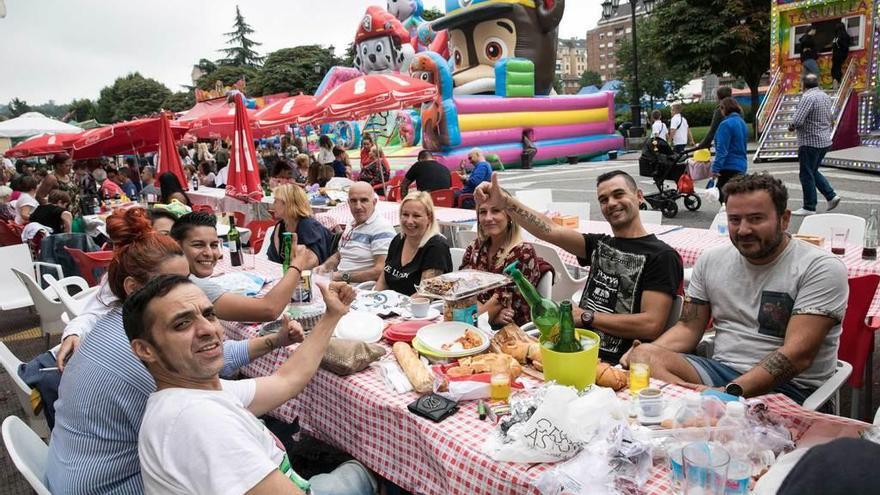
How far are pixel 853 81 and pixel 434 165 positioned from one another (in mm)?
14770

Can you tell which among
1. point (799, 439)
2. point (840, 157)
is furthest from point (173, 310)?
point (840, 157)

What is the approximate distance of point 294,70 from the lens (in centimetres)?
5397

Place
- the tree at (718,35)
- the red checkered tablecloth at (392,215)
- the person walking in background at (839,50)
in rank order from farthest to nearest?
the tree at (718,35) → the person walking in background at (839,50) → the red checkered tablecloth at (392,215)

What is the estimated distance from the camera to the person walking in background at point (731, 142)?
786cm

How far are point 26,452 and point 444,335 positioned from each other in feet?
5.44

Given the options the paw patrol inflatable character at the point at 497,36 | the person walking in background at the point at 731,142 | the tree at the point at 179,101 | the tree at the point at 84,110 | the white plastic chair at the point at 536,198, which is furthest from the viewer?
the tree at the point at 84,110

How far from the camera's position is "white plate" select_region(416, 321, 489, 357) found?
2.45m

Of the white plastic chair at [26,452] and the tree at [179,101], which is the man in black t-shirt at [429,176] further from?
the tree at [179,101]

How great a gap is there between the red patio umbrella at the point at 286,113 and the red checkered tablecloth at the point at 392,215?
3.01m

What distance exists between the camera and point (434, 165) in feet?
31.0

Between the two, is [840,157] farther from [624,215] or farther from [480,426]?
[480,426]

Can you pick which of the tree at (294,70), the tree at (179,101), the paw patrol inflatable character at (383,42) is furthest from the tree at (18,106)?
the paw patrol inflatable character at (383,42)

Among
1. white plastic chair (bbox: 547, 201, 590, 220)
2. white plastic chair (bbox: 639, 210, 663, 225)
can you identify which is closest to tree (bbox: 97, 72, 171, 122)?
white plastic chair (bbox: 547, 201, 590, 220)

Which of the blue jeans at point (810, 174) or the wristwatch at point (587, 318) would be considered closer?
the wristwatch at point (587, 318)
